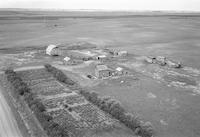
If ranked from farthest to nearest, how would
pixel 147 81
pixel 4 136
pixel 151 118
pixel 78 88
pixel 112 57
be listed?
pixel 112 57, pixel 147 81, pixel 78 88, pixel 151 118, pixel 4 136

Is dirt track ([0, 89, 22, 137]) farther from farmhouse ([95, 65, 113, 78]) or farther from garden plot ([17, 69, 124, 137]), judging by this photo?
farmhouse ([95, 65, 113, 78])

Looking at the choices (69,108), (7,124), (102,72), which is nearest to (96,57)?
(102,72)

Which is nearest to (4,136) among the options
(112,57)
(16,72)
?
(16,72)

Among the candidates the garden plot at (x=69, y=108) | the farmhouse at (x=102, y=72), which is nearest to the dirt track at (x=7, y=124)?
the garden plot at (x=69, y=108)

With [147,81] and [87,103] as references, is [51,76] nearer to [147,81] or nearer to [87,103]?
[87,103]

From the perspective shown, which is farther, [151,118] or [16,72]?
[16,72]

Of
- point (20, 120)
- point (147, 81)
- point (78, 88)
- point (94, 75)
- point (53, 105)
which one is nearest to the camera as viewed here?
point (20, 120)

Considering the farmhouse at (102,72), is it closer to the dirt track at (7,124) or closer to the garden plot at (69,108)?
the garden plot at (69,108)
